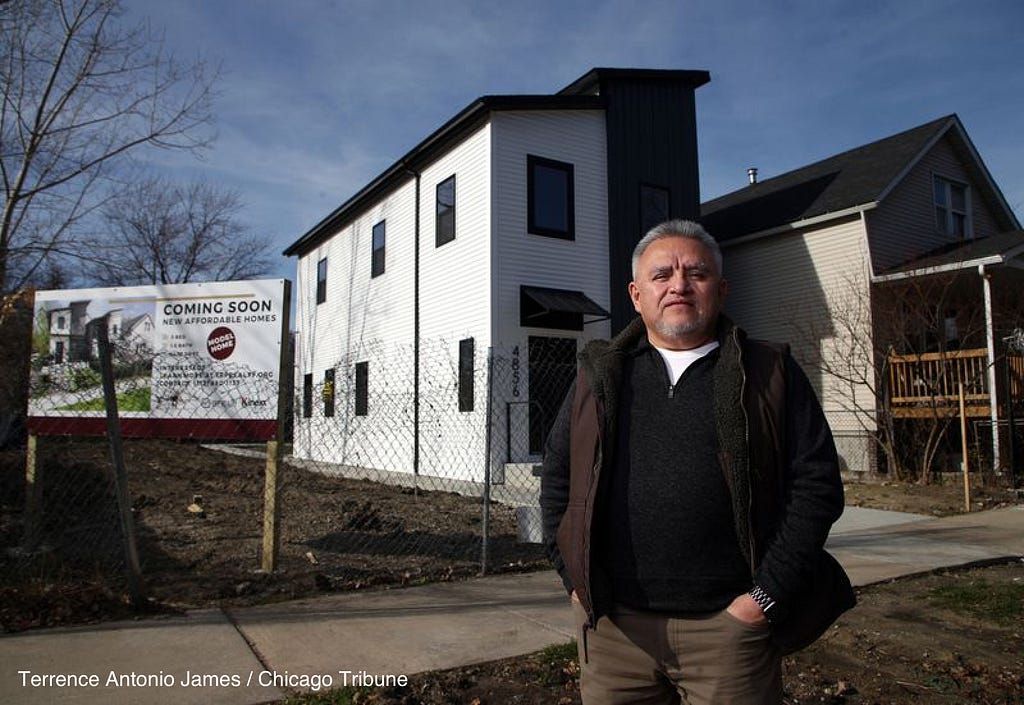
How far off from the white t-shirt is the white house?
30.9ft

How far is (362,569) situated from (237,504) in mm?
3955

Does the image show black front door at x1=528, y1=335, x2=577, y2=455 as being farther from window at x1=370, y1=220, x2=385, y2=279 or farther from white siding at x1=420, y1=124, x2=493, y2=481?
window at x1=370, y1=220, x2=385, y2=279

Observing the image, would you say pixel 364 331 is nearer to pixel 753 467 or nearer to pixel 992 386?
pixel 992 386

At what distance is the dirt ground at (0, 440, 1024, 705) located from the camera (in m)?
3.64

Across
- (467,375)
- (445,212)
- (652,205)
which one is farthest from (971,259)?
(445,212)

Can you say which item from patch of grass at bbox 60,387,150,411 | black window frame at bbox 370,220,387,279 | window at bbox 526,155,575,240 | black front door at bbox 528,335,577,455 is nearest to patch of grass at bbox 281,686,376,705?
patch of grass at bbox 60,387,150,411

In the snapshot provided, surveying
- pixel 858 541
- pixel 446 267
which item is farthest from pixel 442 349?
pixel 858 541

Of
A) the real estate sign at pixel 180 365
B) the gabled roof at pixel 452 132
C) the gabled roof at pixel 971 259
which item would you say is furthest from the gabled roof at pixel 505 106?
the real estate sign at pixel 180 365

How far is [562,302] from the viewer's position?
1285 cm

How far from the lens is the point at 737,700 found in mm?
1947

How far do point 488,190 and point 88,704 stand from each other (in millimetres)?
10872

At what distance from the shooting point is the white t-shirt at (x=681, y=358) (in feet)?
7.00

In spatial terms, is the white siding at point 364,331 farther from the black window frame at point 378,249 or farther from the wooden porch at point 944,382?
the wooden porch at point 944,382

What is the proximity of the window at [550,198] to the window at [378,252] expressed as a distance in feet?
17.3
